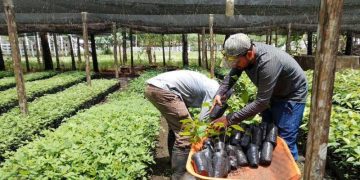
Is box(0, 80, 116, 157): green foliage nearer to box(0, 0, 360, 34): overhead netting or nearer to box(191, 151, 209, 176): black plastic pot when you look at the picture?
box(0, 0, 360, 34): overhead netting

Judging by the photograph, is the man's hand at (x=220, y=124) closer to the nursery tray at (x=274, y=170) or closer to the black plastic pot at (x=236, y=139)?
the black plastic pot at (x=236, y=139)

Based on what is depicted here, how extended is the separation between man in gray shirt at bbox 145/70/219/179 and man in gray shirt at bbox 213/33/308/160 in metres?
0.22

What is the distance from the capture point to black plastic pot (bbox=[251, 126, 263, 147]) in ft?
8.93

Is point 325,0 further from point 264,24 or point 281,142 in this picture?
point 264,24

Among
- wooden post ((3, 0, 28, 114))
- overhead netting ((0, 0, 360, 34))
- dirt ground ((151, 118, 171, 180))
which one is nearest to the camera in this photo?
dirt ground ((151, 118, 171, 180))

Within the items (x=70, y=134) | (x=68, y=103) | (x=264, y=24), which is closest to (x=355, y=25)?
(x=264, y=24)

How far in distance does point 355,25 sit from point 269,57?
35.6 ft

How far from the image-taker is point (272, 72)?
2.66 metres

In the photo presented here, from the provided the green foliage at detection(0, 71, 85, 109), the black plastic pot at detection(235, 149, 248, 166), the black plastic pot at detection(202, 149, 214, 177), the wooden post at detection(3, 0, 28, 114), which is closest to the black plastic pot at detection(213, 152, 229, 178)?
the black plastic pot at detection(202, 149, 214, 177)

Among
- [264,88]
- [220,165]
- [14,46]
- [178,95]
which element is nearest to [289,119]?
[264,88]

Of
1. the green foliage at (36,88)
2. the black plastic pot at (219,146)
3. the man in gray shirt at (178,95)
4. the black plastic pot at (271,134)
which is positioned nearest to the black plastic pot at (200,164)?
the black plastic pot at (219,146)

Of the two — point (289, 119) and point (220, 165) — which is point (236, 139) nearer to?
point (220, 165)

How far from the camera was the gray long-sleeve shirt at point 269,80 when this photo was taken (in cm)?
267

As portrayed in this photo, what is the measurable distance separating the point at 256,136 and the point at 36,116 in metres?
4.32
